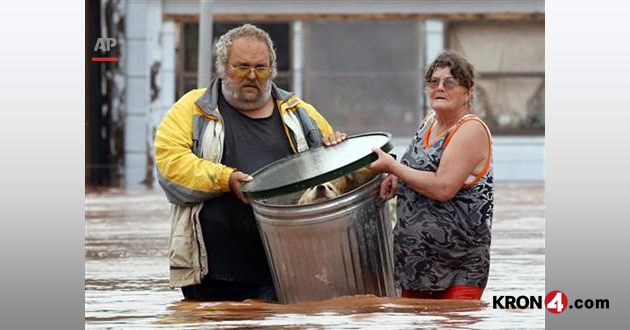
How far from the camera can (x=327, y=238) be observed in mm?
7531

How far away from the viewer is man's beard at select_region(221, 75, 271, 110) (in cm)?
774

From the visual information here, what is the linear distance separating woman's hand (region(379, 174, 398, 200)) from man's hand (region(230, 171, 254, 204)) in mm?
610

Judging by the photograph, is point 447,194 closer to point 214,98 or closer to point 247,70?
point 247,70

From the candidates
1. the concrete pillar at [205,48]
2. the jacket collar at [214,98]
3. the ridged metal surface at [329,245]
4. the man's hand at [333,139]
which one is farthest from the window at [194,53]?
the ridged metal surface at [329,245]

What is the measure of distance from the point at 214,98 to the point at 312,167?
2.11 ft

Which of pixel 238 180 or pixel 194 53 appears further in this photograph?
pixel 194 53

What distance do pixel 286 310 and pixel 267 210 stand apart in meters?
0.50

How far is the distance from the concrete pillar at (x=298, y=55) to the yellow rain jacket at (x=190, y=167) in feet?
66.0

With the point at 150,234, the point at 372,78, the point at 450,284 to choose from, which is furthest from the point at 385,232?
the point at 372,78

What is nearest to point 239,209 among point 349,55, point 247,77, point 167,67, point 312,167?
point 312,167

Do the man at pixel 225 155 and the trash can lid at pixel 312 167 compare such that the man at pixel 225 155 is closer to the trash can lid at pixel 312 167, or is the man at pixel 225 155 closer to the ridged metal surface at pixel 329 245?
the trash can lid at pixel 312 167

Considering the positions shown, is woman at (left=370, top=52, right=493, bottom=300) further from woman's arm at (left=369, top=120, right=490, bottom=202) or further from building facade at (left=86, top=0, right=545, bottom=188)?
building facade at (left=86, top=0, right=545, bottom=188)

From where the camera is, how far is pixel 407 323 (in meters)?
7.29

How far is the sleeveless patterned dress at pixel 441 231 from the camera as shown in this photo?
726 centimetres
